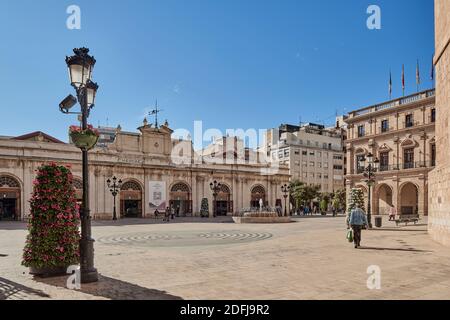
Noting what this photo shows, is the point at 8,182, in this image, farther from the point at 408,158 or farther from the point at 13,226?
the point at 408,158

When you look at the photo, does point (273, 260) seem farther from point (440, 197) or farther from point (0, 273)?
point (440, 197)

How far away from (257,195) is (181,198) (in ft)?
39.8

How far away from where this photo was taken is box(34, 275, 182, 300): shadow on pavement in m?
6.45

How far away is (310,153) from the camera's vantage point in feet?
237

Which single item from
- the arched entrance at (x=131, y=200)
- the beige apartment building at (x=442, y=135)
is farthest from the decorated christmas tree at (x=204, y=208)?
the beige apartment building at (x=442, y=135)

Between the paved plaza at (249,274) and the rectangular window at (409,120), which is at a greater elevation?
the rectangular window at (409,120)

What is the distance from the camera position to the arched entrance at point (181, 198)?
43188mm

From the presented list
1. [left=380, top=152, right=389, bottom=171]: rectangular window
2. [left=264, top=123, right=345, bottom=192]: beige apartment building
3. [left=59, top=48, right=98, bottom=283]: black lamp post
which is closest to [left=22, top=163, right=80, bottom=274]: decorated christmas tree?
[left=59, top=48, right=98, bottom=283]: black lamp post

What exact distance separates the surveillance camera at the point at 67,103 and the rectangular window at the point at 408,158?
137 feet

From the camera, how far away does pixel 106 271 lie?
891 cm

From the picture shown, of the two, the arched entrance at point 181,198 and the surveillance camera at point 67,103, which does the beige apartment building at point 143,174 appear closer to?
Answer: the arched entrance at point 181,198

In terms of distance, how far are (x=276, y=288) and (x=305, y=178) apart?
6561 cm
